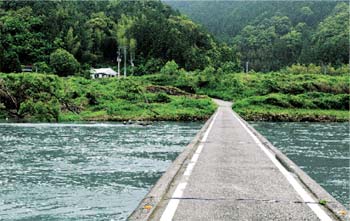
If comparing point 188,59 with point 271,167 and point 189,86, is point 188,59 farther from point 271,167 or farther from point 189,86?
point 271,167

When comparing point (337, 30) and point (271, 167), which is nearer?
point (271, 167)

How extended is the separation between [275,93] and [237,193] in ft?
159

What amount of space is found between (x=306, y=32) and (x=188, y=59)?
54291 millimetres

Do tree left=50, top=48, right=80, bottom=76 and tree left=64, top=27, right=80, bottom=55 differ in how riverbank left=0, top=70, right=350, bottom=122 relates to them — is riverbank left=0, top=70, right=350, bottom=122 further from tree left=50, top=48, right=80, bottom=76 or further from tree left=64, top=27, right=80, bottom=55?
tree left=64, top=27, right=80, bottom=55

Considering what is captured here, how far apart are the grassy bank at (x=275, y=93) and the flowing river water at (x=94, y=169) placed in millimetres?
19945

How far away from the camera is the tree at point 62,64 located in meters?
74.8

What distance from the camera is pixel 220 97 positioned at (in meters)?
65.2

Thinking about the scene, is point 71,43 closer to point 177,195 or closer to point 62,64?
point 62,64

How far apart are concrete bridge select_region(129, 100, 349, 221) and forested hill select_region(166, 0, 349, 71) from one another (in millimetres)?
91444

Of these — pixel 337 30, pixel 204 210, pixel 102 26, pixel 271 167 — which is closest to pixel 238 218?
pixel 204 210

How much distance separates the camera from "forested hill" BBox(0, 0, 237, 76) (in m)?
80.7

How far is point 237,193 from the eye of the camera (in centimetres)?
778

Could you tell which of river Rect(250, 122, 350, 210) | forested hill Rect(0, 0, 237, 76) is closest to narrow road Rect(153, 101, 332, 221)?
river Rect(250, 122, 350, 210)

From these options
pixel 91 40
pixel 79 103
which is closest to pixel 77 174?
pixel 79 103
